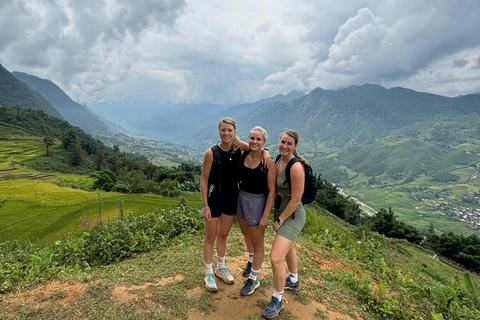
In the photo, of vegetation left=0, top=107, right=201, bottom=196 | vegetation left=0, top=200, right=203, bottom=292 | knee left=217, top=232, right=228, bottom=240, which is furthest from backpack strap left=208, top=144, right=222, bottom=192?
vegetation left=0, top=107, right=201, bottom=196

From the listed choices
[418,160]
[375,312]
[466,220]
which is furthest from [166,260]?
[418,160]

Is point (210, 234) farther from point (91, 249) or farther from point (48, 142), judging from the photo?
point (48, 142)

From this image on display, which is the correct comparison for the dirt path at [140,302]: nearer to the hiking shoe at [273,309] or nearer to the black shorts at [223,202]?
the hiking shoe at [273,309]

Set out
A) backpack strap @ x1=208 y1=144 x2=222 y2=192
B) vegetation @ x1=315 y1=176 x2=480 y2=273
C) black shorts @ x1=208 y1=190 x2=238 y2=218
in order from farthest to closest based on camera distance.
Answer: vegetation @ x1=315 y1=176 x2=480 y2=273
black shorts @ x1=208 y1=190 x2=238 y2=218
backpack strap @ x1=208 y1=144 x2=222 y2=192

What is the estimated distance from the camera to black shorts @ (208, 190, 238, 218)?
3701 millimetres

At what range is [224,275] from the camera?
4180 mm

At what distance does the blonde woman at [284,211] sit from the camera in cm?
328

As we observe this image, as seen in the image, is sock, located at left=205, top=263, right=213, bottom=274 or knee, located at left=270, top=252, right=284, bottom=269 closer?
knee, located at left=270, top=252, right=284, bottom=269

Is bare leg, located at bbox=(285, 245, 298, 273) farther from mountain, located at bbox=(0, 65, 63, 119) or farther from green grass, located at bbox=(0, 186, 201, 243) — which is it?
mountain, located at bbox=(0, 65, 63, 119)

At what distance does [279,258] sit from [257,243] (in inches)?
20.9


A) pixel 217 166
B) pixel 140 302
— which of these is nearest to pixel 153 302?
pixel 140 302

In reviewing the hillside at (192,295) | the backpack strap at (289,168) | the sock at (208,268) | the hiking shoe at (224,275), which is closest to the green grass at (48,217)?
the hillside at (192,295)

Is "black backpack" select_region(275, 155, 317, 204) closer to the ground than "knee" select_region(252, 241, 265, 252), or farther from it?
farther from it

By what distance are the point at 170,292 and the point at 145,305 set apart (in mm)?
417
